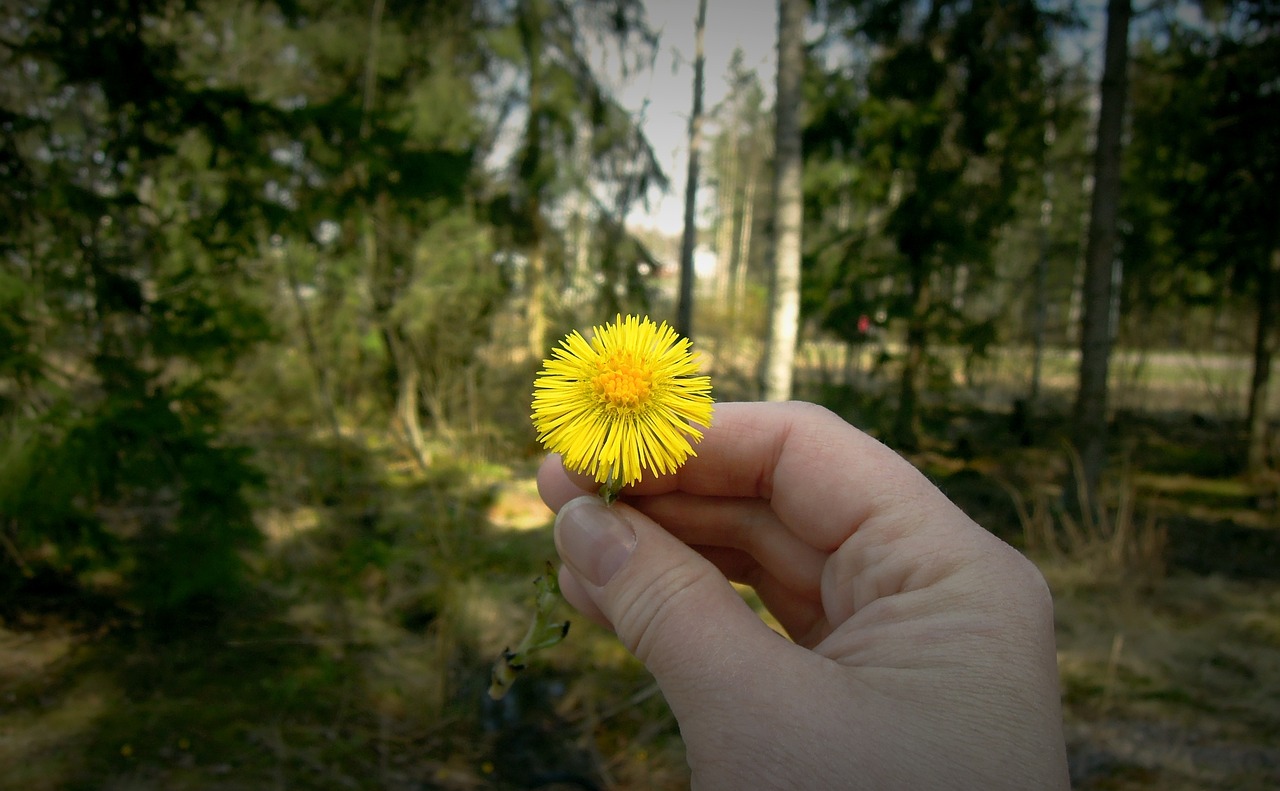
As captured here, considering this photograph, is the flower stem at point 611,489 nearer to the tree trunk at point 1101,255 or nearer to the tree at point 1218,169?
the tree trunk at point 1101,255

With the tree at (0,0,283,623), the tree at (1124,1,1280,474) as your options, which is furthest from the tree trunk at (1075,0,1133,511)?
the tree at (0,0,283,623)

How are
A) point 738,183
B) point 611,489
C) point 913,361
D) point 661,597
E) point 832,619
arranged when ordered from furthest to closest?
point 738,183 < point 913,361 < point 832,619 < point 661,597 < point 611,489

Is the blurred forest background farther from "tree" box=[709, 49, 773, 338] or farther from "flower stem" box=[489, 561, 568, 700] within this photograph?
"tree" box=[709, 49, 773, 338]

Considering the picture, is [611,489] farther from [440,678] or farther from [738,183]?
[738,183]

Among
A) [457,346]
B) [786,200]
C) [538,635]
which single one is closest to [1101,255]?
[786,200]

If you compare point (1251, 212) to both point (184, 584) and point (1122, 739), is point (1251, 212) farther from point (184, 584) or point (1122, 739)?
point (184, 584)

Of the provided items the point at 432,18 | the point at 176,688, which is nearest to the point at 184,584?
the point at 176,688
